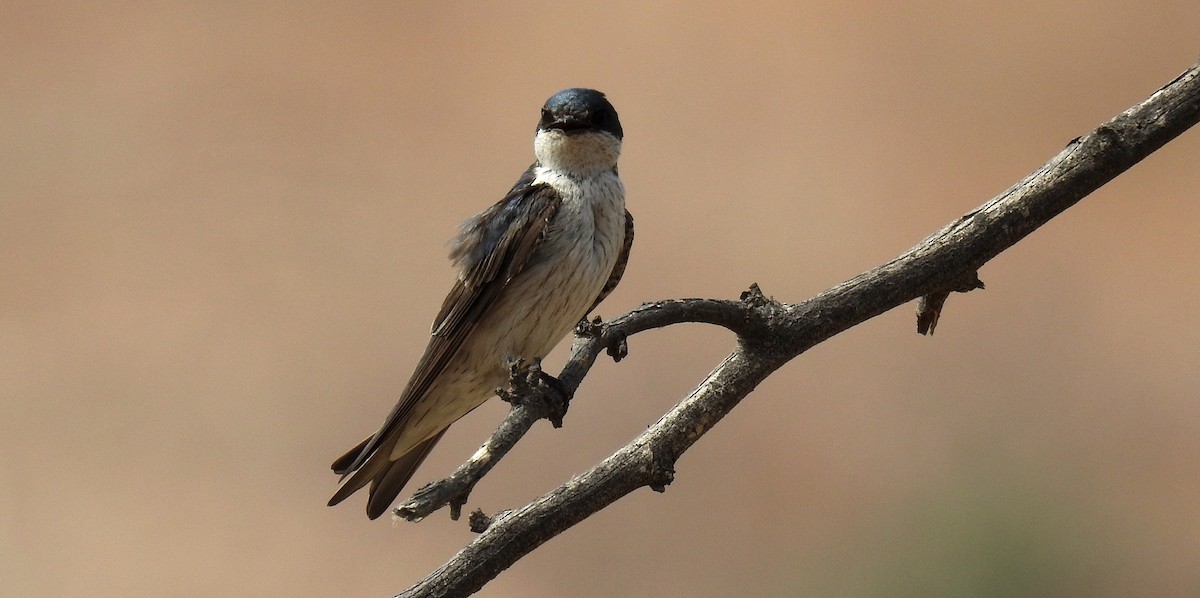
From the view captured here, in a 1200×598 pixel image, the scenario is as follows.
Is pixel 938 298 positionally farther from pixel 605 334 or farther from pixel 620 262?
pixel 620 262

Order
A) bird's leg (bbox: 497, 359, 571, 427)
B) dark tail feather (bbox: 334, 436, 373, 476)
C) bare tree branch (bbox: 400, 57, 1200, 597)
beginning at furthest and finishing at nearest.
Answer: dark tail feather (bbox: 334, 436, 373, 476), bird's leg (bbox: 497, 359, 571, 427), bare tree branch (bbox: 400, 57, 1200, 597)

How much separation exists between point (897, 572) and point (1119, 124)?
19.9 ft

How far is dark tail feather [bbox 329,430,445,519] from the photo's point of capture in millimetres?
2707

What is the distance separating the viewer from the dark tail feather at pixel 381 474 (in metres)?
2.71

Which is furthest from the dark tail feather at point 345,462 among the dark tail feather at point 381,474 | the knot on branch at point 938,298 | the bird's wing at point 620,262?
the knot on branch at point 938,298

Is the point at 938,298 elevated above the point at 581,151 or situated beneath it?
situated beneath

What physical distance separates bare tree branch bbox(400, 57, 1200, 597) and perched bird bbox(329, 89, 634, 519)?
0.73m

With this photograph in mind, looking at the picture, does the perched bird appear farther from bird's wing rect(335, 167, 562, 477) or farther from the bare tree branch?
the bare tree branch

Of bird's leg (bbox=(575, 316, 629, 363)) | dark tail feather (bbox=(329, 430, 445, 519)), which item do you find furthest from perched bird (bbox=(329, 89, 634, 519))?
bird's leg (bbox=(575, 316, 629, 363))

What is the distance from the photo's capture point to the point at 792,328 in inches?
78.7

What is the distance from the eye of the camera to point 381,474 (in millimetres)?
2775

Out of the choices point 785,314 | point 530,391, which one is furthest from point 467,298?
point 785,314

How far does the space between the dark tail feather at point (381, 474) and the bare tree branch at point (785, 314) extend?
85 centimetres

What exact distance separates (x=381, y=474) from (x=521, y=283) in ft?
1.65
